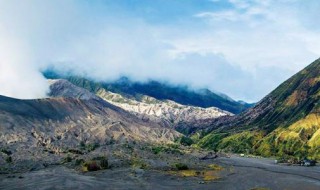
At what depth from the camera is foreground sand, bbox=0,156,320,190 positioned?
147m

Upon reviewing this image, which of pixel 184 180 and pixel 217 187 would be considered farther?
pixel 184 180

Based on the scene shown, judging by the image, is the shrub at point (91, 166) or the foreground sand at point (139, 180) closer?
the foreground sand at point (139, 180)

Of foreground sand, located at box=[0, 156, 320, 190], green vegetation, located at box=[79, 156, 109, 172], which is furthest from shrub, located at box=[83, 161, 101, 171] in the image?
foreground sand, located at box=[0, 156, 320, 190]

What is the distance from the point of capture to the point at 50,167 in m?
193

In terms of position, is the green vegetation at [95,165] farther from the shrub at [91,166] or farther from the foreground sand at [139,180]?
the foreground sand at [139,180]

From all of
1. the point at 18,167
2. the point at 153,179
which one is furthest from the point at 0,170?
the point at 153,179

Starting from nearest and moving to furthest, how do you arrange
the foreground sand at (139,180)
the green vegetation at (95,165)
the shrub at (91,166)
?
1. the foreground sand at (139,180)
2. the shrub at (91,166)
3. the green vegetation at (95,165)

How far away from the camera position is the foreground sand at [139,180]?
481 feet

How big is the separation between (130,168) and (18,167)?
45.5 m

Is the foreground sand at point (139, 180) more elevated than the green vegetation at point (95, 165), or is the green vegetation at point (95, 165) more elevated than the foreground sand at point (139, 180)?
the green vegetation at point (95, 165)

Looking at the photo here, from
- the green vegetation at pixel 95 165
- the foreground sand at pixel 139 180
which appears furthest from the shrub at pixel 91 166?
the foreground sand at pixel 139 180

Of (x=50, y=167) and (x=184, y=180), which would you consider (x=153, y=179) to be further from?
(x=50, y=167)

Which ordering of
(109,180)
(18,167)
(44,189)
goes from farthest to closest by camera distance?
(18,167), (109,180), (44,189)

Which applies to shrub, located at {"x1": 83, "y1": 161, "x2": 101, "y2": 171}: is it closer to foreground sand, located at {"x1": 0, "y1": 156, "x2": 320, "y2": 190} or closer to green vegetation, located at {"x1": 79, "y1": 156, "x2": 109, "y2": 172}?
green vegetation, located at {"x1": 79, "y1": 156, "x2": 109, "y2": 172}
